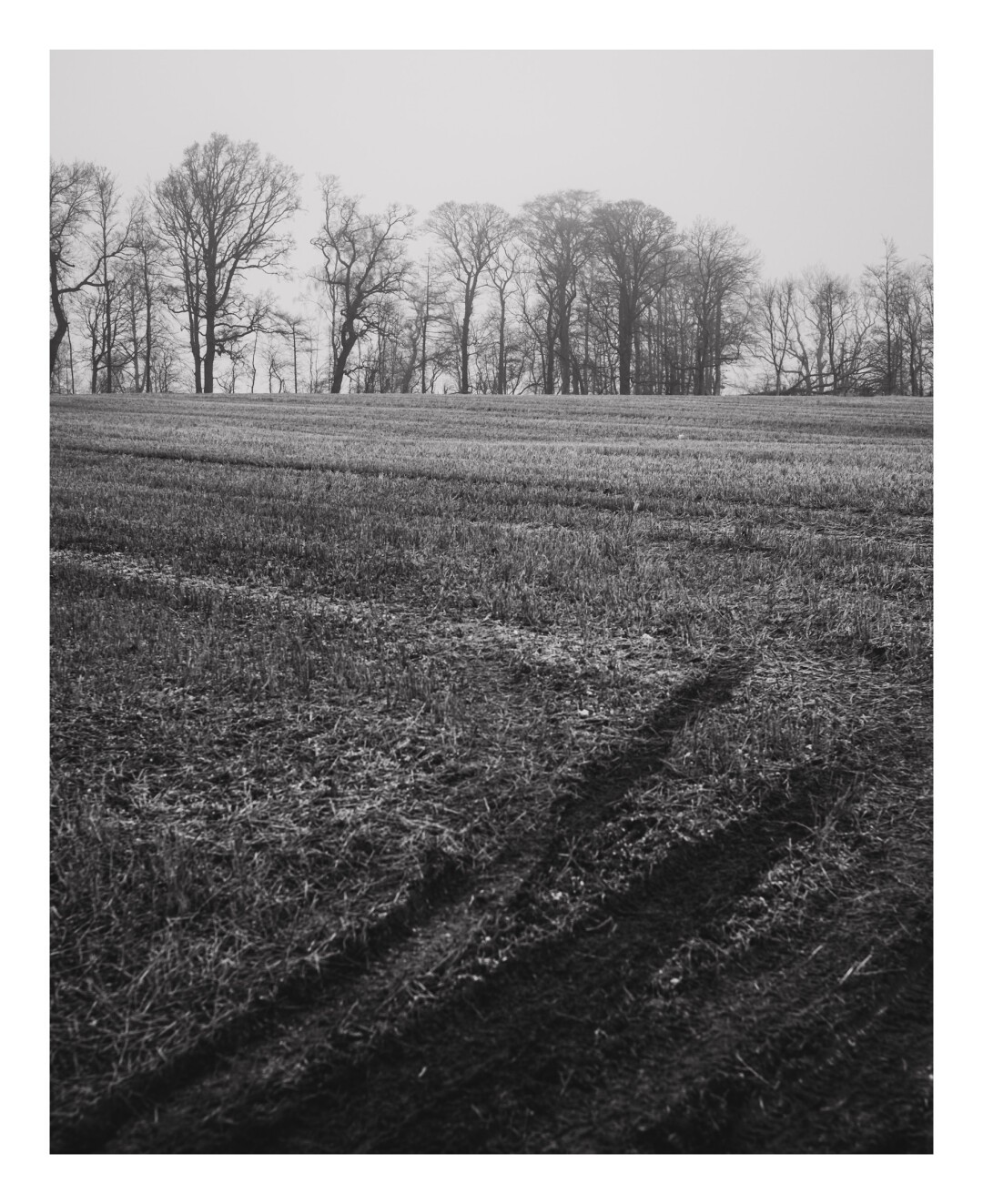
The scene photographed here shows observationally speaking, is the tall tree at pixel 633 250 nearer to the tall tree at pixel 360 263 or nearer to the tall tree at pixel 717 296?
the tall tree at pixel 717 296

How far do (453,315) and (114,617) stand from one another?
32.2 metres

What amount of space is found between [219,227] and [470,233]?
7.98m

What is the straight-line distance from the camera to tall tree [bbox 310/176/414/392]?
33.4 meters

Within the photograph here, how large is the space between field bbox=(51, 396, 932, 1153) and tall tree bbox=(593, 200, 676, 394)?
21.0 metres

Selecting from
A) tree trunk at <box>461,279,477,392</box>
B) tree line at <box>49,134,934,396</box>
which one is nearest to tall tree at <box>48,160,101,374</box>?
tree line at <box>49,134,934,396</box>

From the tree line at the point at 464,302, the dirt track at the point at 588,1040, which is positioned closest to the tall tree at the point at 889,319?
the tree line at the point at 464,302

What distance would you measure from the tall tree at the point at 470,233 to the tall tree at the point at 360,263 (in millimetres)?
4045

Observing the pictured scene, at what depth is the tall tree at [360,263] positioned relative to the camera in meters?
33.4

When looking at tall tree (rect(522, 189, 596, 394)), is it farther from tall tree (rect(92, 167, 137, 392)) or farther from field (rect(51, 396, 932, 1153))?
field (rect(51, 396, 932, 1153))

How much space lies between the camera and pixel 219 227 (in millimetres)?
24141
